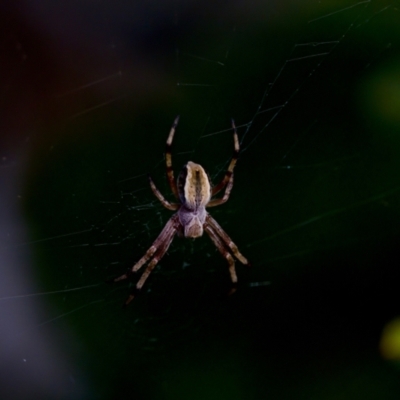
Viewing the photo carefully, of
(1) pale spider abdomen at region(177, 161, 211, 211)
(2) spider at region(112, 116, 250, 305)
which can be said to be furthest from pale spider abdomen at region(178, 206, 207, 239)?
(1) pale spider abdomen at region(177, 161, 211, 211)

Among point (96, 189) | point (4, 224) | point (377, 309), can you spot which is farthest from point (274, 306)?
point (4, 224)

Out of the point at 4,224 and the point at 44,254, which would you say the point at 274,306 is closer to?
the point at 44,254

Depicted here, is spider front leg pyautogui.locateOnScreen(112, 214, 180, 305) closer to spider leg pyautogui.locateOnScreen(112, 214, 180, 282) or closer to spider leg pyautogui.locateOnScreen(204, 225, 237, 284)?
spider leg pyautogui.locateOnScreen(112, 214, 180, 282)

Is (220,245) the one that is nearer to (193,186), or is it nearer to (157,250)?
(157,250)

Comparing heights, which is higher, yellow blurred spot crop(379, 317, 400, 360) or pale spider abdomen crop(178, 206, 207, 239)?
pale spider abdomen crop(178, 206, 207, 239)

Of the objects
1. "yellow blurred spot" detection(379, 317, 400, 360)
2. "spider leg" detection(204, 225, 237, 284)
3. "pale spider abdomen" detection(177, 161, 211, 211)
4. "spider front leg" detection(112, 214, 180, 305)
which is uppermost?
"pale spider abdomen" detection(177, 161, 211, 211)

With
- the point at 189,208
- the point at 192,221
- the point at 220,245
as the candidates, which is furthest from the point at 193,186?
the point at 220,245
